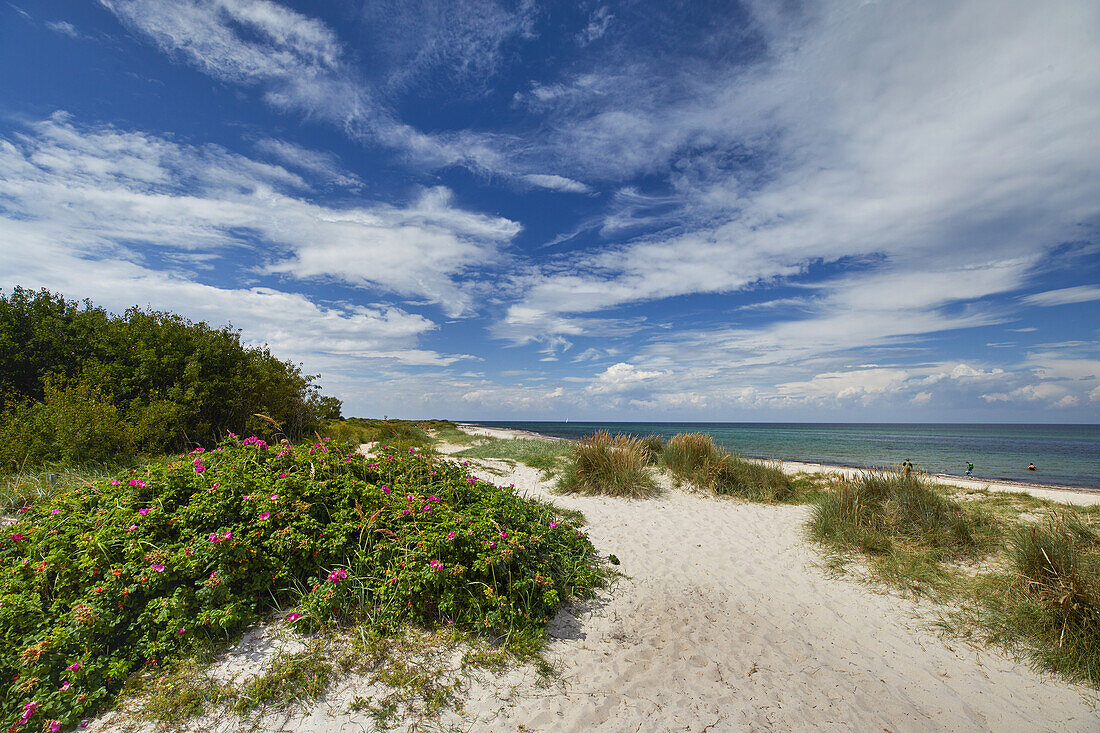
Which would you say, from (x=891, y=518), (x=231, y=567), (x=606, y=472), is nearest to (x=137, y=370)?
(x=231, y=567)

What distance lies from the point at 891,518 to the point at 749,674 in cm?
474

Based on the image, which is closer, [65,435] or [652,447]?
[65,435]

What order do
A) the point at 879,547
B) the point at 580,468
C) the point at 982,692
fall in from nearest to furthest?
the point at 982,692 < the point at 879,547 < the point at 580,468

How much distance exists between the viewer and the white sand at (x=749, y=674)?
10.3ft

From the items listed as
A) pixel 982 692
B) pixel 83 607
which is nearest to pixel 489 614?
pixel 83 607

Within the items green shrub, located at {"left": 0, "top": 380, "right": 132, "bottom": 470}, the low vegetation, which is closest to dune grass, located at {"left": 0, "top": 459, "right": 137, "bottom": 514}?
green shrub, located at {"left": 0, "top": 380, "right": 132, "bottom": 470}

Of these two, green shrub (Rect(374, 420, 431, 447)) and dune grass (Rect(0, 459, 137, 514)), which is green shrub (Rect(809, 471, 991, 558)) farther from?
green shrub (Rect(374, 420, 431, 447))

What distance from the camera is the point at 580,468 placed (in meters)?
10.1

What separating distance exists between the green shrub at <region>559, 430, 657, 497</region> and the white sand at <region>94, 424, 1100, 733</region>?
3727 mm

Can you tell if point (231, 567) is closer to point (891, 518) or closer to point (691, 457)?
point (891, 518)

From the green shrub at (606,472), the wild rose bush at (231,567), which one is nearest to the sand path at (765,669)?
the wild rose bush at (231,567)

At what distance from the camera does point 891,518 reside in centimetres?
684

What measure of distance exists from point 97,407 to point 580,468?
28.8ft

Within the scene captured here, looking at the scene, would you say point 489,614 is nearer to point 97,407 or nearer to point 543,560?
point 543,560
